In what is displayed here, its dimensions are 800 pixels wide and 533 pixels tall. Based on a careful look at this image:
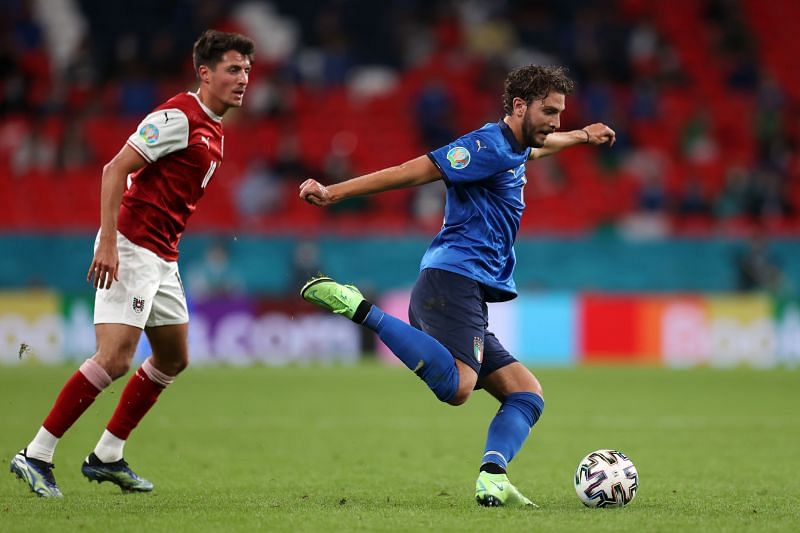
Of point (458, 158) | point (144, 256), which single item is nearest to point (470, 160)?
point (458, 158)

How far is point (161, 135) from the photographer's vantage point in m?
6.39

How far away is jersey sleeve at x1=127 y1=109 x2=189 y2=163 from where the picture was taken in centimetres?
634

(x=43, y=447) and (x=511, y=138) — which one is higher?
(x=511, y=138)

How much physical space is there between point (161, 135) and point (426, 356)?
187cm

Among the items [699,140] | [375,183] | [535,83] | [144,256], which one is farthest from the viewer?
[699,140]

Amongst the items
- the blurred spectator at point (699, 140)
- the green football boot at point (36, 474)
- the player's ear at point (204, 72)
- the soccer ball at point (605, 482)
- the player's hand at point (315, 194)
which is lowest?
the green football boot at point (36, 474)

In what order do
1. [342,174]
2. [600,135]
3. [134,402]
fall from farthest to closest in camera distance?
[342,174], [600,135], [134,402]

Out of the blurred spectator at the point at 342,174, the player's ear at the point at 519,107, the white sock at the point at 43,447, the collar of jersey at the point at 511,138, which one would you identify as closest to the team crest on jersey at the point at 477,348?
the collar of jersey at the point at 511,138

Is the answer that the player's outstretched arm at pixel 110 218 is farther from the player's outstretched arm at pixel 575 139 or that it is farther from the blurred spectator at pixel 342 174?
the blurred spectator at pixel 342 174

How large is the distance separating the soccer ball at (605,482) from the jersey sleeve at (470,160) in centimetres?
163

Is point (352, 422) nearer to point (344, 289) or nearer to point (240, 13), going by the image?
point (344, 289)

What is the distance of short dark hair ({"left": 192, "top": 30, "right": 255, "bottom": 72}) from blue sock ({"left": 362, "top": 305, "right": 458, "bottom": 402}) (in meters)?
1.82

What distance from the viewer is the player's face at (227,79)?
21.8 ft

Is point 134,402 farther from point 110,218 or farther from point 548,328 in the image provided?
point 548,328
